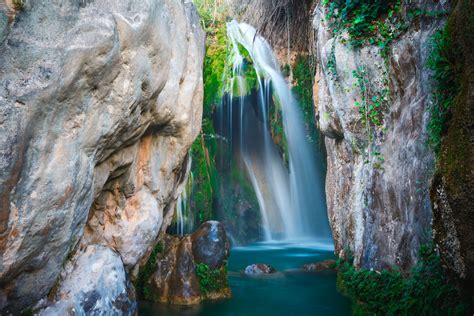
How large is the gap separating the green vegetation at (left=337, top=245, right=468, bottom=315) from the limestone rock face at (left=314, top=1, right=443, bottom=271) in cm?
21

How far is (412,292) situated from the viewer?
Answer: 18.6ft

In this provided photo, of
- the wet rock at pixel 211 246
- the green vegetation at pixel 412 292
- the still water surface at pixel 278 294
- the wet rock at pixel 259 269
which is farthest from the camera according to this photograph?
the wet rock at pixel 259 269

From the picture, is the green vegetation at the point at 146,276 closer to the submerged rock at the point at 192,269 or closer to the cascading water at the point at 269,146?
the submerged rock at the point at 192,269

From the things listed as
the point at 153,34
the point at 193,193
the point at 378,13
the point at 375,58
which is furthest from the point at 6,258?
the point at 193,193

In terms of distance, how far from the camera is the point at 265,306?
806 cm

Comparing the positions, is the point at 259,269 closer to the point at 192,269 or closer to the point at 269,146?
the point at 192,269

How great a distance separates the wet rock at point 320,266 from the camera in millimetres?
10672

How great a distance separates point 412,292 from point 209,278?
12.4ft

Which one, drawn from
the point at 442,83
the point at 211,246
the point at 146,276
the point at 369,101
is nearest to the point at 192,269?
the point at 211,246

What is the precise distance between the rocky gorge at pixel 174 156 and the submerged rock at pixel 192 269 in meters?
0.03

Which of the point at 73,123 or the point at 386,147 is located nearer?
the point at 73,123

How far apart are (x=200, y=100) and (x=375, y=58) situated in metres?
3.29

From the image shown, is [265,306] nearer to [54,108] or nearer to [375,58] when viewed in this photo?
[375,58]

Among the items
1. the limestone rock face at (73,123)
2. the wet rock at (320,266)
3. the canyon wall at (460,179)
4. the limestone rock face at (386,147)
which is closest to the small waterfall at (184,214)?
the wet rock at (320,266)
